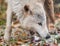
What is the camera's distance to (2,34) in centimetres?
784

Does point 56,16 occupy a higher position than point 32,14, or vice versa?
point 32,14

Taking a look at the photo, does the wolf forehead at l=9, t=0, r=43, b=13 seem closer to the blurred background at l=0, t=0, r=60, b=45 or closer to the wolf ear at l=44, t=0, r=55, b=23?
the wolf ear at l=44, t=0, r=55, b=23

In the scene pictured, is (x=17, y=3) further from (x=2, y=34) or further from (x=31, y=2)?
(x=2, y=34)

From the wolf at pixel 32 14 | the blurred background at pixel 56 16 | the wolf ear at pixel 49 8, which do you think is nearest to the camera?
the wolf at pixel 32 14

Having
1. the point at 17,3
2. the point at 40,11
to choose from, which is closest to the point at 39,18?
the point at 40,11

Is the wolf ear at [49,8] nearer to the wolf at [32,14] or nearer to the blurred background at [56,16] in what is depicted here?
the blurred background at [56,16]

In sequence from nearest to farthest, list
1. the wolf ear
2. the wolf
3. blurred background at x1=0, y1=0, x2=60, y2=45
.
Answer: the wolf < the wolf ear < blurred background at x1=0, y1=0, x2=60, y2=45

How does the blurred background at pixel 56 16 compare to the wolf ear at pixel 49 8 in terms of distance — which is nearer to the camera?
the wolf ear at pixel 49 8

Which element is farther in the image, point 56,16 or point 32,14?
point 56,16

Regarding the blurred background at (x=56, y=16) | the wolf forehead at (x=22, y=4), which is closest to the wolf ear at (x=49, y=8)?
the blurred background at (x=56, y=16)

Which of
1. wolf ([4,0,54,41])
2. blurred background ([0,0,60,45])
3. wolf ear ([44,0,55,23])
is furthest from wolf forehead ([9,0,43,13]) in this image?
blurred background ([0,0,60,45])

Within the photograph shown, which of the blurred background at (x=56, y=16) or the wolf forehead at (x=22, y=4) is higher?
the wolf forehead at (x=22, y=4)

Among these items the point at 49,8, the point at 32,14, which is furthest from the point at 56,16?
the point at 32,14

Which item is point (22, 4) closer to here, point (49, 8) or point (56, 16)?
point (49, 8)
